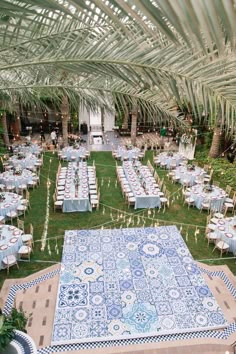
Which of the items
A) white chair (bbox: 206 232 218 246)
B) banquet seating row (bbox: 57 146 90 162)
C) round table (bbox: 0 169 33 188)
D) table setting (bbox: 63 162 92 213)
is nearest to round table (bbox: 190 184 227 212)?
white chair (bbox: 206 232 218 246)

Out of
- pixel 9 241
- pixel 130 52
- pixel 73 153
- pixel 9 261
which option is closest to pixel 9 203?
pixel 9 241

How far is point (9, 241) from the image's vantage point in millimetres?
8703

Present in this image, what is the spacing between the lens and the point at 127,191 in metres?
12.6

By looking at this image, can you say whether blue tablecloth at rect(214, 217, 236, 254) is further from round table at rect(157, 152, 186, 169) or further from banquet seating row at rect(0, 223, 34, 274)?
round table at rect(157, 152, 186, 169)

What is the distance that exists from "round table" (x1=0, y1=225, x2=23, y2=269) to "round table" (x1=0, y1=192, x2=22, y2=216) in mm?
1778

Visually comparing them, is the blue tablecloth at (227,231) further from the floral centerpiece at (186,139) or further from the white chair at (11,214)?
the floral centerpiece at (186,139)

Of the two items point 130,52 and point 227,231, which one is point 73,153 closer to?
point 227,231

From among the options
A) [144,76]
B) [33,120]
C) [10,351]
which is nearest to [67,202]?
[10,351]

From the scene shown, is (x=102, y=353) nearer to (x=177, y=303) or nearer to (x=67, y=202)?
(x=177, y=303)

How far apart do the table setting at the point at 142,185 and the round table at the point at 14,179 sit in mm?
4452

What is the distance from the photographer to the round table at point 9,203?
35.9ft

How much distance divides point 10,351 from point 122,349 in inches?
107

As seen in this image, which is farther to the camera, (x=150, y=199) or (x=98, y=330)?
(x=150, y=199)

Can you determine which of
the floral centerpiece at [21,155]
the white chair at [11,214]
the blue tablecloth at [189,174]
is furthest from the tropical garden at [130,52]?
the floral centerpiece at [21,155]
